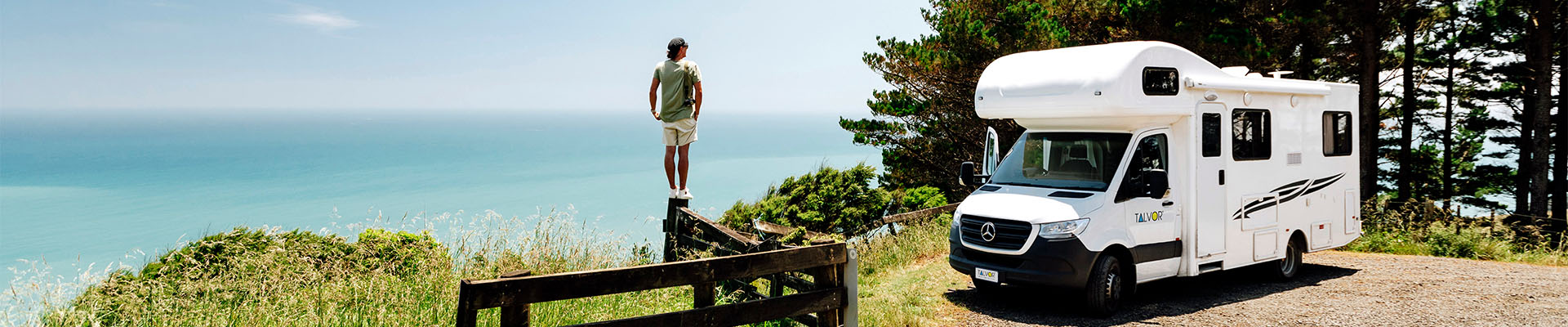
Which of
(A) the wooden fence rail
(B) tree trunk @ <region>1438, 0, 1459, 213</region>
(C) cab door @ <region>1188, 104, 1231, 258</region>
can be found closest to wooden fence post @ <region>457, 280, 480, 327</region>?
(A) the wooden fence rail

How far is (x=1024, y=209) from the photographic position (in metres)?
8.50

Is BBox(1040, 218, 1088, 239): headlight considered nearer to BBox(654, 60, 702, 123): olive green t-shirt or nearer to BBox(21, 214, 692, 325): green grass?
BBox(21, 214, 692, 325): green grass

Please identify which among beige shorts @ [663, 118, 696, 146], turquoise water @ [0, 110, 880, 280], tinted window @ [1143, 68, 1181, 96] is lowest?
turquoise water @ [0, 110, 880, 280]

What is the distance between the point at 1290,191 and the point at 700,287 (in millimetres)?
7814

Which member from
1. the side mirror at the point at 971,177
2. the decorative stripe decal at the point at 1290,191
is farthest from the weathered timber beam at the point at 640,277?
the decorative stripe decal at the point at 1290,191

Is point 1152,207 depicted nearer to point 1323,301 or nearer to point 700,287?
point 1323,301

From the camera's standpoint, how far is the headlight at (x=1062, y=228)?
829 centimetres

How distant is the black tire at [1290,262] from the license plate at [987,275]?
4.20m

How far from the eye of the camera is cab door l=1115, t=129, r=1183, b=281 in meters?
8.68

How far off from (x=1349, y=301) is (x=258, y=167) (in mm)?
111861

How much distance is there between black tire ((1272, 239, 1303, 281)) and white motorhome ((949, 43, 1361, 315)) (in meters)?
0.29

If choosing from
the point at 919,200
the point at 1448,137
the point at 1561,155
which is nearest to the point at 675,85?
the point at 919,200

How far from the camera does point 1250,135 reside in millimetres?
9812

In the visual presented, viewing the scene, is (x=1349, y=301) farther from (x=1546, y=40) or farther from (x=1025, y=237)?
(x=1546, y=40)
